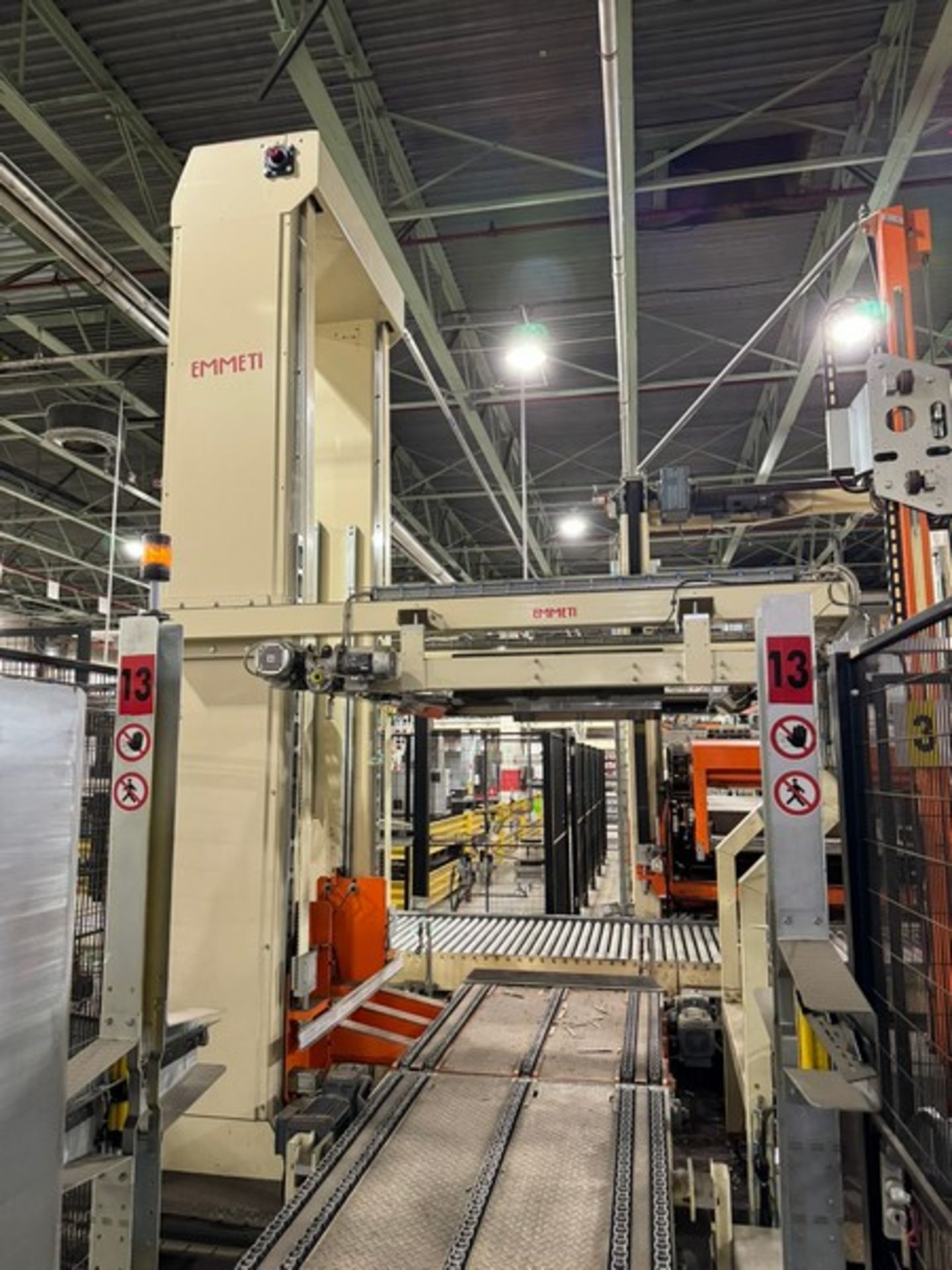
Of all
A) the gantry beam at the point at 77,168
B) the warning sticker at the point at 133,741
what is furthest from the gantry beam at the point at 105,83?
the warning sticker at the point at 133,741

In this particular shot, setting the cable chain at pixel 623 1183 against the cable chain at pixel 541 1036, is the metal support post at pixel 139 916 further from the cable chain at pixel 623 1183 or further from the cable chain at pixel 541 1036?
the cable chain at pixel 541 1036

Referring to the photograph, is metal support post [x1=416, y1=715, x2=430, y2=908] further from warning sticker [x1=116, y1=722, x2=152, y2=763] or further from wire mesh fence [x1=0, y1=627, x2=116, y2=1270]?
warning sticker [x1=116, y1=722, x2=152, y2=763]

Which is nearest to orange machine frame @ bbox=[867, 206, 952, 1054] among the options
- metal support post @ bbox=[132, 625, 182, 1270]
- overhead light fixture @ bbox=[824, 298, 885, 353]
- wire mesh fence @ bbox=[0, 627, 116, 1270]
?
overhead light fixture @ bbox=[824, 298, 885, 353]

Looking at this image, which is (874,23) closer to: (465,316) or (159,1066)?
(465,316)

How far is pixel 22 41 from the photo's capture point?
4180mm

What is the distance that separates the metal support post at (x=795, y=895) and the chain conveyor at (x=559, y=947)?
3.00m

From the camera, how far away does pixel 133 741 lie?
6.64 ft

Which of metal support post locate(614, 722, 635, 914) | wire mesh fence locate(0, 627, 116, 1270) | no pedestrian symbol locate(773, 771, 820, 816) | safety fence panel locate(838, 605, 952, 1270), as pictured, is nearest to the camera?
safety fence panel locate(838, 605, 952, 1270)

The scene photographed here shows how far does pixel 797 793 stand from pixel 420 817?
20.2ft

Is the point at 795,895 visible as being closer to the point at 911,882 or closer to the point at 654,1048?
the point at 911,882

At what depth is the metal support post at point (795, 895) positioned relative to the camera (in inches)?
63.9

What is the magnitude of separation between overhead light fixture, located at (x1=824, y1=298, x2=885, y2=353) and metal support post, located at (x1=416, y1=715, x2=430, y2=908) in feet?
13.9

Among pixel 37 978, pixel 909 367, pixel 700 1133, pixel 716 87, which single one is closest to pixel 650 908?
pixel 700 1133

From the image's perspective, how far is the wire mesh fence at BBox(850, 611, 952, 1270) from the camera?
1.56 m
